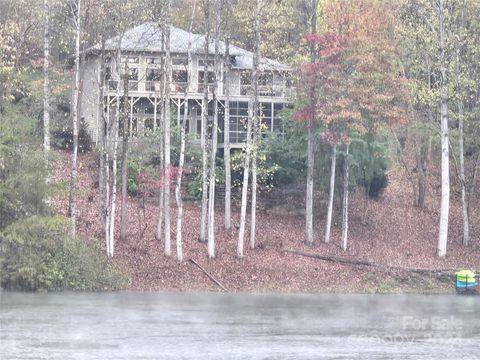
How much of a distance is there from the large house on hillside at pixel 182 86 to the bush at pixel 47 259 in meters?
13.5

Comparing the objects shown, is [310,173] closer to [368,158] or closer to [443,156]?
[368,158]

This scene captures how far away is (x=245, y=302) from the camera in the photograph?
37000 mm

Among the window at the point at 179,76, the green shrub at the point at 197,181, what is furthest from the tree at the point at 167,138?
the window at the point at 179,76

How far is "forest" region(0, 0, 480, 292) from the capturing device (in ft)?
128

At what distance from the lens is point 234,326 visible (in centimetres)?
3019

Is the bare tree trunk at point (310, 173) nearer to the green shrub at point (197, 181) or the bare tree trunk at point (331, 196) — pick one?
the bare tree trunk at point (331, 196)

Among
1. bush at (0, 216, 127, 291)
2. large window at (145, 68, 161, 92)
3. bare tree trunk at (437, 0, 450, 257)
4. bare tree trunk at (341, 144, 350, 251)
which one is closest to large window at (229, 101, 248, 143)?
large window at (145, 68, 161, 92)

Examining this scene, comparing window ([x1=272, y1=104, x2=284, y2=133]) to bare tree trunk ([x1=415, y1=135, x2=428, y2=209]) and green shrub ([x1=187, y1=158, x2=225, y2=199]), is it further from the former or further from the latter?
bare tree trunk ([x1=415, y1=135, x2=428, y2=209])

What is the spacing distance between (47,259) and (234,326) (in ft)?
32.1

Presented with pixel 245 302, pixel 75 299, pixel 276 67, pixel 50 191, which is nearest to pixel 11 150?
pixel 50 191

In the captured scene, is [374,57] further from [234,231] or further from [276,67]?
[234,231]

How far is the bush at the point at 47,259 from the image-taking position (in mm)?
35750

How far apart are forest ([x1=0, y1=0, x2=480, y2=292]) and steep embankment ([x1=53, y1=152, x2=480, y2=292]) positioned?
10cm

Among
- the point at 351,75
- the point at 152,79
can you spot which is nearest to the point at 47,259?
the point at 351,75
